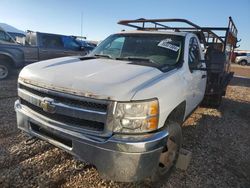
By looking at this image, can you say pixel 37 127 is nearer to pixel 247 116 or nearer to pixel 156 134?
pixel 156 134

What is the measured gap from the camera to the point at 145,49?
12.3ft

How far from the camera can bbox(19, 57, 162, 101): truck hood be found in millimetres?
2250

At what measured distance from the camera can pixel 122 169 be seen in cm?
223

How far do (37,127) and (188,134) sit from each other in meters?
3.00

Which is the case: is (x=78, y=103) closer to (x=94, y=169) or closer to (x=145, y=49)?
(x=94, y=169)

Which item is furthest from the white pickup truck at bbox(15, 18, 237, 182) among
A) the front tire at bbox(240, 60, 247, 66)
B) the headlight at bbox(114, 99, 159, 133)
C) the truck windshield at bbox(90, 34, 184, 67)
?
the front tire at bbox(240, 60, 247, 66)

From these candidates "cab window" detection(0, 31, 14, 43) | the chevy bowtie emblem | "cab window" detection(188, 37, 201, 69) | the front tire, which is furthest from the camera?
the front tire

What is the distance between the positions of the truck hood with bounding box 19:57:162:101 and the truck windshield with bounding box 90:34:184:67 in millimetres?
450

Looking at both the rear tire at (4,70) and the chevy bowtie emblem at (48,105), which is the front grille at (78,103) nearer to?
the chevy bowtie emblem at (48,105)

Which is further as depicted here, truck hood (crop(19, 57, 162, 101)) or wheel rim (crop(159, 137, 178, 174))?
wheel rim (crop(159, 137, 178, 174))

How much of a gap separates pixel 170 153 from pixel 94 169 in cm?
102

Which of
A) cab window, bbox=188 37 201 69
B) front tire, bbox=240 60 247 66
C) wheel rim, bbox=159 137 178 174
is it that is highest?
cab window, bbox=188 37 201 69

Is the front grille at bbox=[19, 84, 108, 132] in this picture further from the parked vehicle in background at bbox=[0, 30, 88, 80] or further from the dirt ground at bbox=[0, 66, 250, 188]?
the parked vehicle in background at bbox=[0, 30, 88, 80]

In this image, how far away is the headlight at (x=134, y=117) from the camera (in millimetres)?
2217
